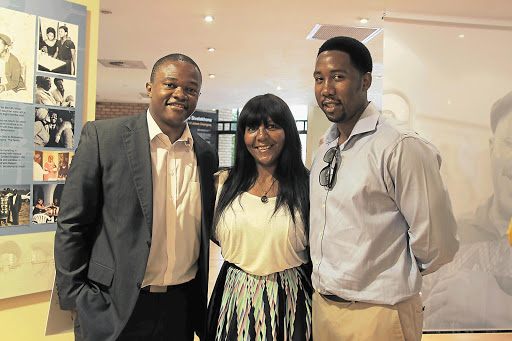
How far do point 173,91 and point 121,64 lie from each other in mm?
6099

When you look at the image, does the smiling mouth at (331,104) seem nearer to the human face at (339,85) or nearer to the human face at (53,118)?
the human face at (339,85)

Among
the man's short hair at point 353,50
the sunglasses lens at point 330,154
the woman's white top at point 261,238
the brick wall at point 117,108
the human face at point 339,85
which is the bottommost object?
the woman's white top at point 261,238

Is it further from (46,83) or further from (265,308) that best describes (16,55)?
(265,308)

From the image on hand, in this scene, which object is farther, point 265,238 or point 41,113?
point 41,113

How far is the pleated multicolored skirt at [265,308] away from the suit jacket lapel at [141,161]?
520mm

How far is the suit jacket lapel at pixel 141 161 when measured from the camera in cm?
172

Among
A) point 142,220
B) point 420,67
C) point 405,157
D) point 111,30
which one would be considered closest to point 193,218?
point 142,220

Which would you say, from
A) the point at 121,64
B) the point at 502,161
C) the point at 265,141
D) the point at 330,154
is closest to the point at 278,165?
the point at 265,141

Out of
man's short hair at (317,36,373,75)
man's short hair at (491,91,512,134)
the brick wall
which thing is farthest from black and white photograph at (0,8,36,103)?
the brick wall

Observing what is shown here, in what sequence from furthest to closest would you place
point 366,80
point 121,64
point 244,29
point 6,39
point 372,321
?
point 121,64 < point 244,29 < point 6,39 < point 366,80 < point 372,321

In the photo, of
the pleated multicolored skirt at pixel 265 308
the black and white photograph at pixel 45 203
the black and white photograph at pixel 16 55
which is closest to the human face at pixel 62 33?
the black and white photograph at pixel 16 55

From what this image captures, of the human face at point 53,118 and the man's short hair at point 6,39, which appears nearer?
the man's short hair at point 6,39

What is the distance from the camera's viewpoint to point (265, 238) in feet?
6.05

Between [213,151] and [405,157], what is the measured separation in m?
1.03
